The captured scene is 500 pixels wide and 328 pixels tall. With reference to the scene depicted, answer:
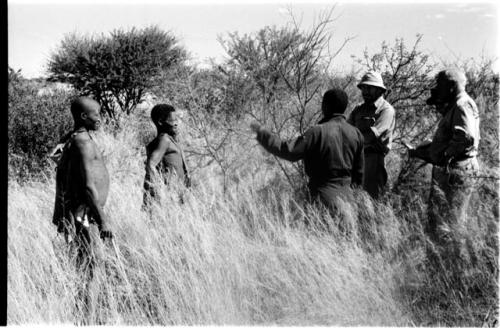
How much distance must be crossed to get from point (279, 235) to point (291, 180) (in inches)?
100

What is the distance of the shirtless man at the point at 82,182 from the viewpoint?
4.16 metres

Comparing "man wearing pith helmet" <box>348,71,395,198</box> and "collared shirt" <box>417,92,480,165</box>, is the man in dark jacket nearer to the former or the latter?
"collared shirt" <box>417,92,480,165</box>

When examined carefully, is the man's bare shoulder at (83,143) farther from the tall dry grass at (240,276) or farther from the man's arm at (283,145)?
the man's arm at (283,145)

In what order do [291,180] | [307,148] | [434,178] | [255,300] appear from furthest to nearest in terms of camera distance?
[291,180] < [434,178] < [307,148] < [255,300]

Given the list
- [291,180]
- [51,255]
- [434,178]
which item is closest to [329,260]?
[434,178]

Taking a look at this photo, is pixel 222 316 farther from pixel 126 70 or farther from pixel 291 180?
pixel 126 70

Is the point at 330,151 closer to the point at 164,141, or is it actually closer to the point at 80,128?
the point at 164,141

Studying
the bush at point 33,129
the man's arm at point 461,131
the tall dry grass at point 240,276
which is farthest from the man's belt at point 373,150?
the bush at point 33,129

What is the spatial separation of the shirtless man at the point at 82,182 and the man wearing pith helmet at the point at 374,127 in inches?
111

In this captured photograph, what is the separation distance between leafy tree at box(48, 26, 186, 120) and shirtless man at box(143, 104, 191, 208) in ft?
41.2

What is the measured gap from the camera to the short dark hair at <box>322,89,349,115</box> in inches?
195

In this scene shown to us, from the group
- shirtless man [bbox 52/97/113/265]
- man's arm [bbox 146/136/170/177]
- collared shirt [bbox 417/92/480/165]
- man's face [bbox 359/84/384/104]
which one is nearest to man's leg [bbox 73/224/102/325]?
shirtless man [bbox 52/97/113/265]

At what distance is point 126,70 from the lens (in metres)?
18.9

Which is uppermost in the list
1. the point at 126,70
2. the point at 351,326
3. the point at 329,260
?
the point at 126,70
